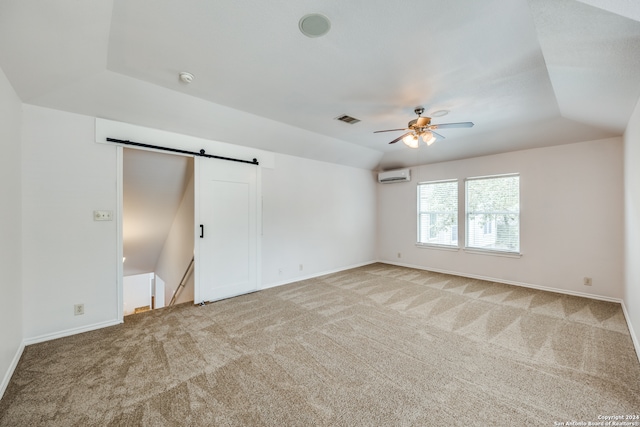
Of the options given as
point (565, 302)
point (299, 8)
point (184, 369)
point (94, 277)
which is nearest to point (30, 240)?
point (94, 277)

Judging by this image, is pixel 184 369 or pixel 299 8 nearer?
pixel 299 8

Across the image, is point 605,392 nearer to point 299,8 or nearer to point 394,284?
point 394,284

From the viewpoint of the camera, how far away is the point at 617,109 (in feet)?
9.29

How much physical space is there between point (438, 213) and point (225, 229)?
4578 mm

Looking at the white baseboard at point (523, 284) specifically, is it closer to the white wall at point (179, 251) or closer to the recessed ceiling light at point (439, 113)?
the recessed ceiling light at point (439, 113)

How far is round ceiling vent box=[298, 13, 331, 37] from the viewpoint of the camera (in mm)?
1793

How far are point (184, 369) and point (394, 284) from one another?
3640mm

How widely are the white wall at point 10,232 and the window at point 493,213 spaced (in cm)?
655

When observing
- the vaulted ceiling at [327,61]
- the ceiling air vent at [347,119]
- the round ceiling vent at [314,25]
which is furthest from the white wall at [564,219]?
the round ceiling vent at [314,25]

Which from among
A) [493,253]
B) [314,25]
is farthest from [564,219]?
[314,25]

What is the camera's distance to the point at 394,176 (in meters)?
6.23

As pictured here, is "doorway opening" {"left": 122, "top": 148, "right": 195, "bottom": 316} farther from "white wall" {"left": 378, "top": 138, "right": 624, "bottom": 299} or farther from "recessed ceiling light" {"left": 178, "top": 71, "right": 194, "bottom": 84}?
"white wall" {"left": 378, "top": 138, "right": 624, "bottom": 299}

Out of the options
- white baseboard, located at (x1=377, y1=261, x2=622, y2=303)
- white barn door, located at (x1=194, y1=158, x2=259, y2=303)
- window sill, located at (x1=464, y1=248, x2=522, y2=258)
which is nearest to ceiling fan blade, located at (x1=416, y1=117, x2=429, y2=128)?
white barn door, located at (x1=194, y1=158, x2=259, y2=303)

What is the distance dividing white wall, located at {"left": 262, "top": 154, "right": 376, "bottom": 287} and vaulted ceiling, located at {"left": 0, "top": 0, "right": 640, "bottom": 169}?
131 cm
